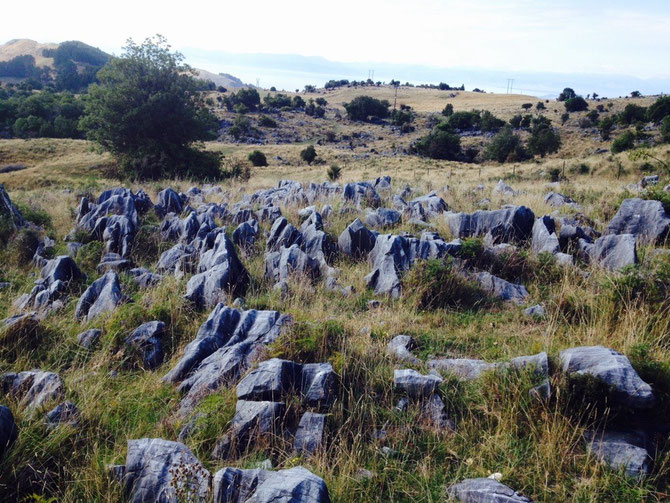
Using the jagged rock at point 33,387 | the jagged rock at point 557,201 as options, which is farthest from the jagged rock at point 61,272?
the jagged rock at point 557,201

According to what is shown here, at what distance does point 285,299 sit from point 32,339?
3.23m

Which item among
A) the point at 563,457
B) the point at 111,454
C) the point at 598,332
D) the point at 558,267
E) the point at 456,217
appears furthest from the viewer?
the point at 456,217

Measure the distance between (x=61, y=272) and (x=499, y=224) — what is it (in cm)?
795

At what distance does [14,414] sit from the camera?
389 centimetres

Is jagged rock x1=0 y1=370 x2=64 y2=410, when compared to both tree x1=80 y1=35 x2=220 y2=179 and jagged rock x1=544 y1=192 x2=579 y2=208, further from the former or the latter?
tree x1=80 y1=35 x2=220 y2=179

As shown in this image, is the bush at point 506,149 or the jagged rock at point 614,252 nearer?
the jagged rock at point 614,252

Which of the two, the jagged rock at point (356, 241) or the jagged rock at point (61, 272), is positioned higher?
the jagged rock at point (356, 241)

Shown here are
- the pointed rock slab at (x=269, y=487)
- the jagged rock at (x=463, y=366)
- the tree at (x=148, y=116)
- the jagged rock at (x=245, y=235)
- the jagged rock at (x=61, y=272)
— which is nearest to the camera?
the pointed rock slab at (x=269, y=487)

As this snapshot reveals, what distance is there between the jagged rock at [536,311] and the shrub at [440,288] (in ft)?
2.02

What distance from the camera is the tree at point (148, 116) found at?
2838cm

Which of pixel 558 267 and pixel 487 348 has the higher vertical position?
pixel 558 267

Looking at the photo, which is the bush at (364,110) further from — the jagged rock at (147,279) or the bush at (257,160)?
the jagged rock at (147,279)

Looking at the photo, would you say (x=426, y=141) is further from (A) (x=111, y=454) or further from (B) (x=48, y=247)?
(A) (x=111, y=454)

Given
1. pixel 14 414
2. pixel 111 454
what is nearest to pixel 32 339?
pixel 14 414
